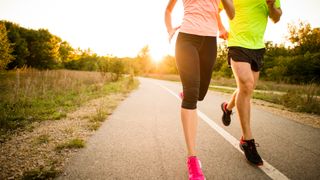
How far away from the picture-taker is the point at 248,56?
296 cm

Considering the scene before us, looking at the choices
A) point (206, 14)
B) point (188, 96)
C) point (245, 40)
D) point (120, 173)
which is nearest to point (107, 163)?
point (120, 173)

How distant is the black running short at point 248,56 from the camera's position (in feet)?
9.70

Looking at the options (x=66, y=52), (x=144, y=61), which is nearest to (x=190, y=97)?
(x=144, y=61)

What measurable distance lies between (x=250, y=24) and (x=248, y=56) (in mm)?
463

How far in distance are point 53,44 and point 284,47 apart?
61.9 metres

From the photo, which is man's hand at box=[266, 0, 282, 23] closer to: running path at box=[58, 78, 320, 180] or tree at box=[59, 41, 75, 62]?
running path at box=[58, 78, 320, 180]

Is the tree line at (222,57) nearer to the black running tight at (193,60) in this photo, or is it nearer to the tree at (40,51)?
the tree at (40,51)

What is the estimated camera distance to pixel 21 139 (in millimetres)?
3502

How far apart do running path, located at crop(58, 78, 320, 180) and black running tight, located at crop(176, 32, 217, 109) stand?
77 centimetres

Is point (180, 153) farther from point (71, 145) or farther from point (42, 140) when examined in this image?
point (42, 140)

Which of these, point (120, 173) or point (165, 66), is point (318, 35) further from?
point (165, 66)

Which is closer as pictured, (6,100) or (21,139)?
(21,139)

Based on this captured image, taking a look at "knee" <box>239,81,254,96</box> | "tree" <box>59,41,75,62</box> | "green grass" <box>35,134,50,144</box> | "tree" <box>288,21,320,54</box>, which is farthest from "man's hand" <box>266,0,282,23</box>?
"tree" <box>59,41,75,62</box>

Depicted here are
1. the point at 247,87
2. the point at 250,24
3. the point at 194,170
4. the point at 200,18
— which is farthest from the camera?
the point at 250,24
